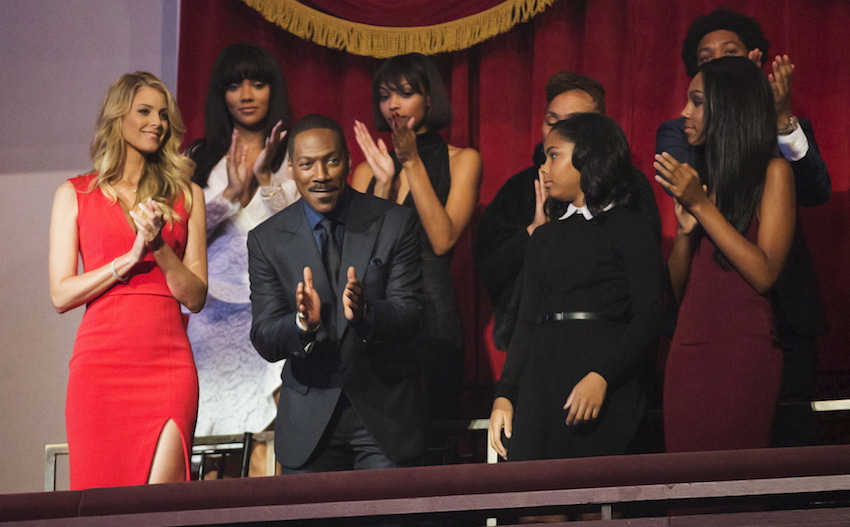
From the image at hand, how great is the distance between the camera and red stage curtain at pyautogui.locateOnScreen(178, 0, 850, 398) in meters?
3.61

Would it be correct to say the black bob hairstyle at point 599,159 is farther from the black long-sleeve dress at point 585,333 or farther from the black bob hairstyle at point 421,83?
the black bob hairstyle at point 421,83

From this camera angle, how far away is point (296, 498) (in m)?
1.86

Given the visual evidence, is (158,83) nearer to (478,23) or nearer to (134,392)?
(134,392)

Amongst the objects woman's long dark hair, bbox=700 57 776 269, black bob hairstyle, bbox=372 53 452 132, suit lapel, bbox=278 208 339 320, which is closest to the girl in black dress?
woman's long dark hair, bbox=700 57 776 269

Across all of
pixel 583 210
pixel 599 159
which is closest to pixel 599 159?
pixel 599 159

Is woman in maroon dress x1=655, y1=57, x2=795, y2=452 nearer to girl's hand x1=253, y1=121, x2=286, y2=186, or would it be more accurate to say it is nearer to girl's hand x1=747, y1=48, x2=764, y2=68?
girl's hand x1=747, y1=48, x2=764, y2=68

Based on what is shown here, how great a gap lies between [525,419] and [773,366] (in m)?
0.62

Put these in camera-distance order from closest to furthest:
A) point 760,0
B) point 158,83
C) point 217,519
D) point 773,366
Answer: point 217,519, point 773,366, point 158,83, point 760,0

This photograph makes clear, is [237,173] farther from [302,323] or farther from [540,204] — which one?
[302,323]

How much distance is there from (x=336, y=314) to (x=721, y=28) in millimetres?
1616

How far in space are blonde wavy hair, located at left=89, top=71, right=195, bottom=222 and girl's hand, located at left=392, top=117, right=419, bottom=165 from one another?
2.23ft

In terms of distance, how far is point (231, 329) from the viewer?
3.70 m

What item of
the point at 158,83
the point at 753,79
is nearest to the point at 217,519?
the point at 158,83

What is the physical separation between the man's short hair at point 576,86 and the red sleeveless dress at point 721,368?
89 centimetres
